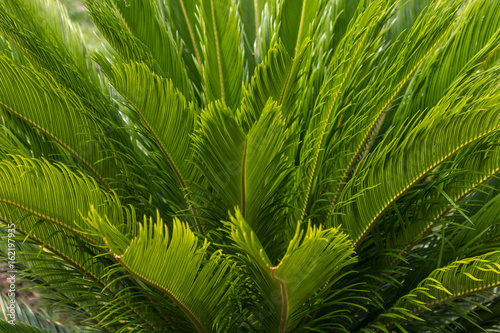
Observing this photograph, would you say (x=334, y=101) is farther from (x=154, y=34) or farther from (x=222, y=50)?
(x=154, y=34)

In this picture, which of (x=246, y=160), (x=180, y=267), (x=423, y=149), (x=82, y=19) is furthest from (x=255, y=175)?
(x=82, y=19)

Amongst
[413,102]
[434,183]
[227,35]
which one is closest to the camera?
[434,183]

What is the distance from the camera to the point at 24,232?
1.02 meters

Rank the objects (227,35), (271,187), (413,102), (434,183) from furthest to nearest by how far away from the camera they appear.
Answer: (227,35) → (413,102) → (434,183) → (271,187)

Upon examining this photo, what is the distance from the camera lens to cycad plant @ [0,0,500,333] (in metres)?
0.84

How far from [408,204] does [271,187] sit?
0.38 metres

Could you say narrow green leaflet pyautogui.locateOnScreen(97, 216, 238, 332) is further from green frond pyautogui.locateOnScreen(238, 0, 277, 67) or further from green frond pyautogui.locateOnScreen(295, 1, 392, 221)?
green frond pyautogui.locateOnScreen(238, 0, 277, 67)

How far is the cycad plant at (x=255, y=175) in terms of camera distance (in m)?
0.84

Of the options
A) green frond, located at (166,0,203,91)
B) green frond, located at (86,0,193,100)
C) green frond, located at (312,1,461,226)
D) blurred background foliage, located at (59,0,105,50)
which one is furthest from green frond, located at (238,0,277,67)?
blurred background foliage, located at (59,0,105,50)

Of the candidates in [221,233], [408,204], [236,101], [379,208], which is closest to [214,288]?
[221,233]

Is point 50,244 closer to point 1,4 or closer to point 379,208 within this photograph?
point 1,4

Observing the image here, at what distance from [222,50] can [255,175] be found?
630 millimetres

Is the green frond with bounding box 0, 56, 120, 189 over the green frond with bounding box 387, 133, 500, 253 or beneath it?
over

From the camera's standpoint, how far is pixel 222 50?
4.62 feet
